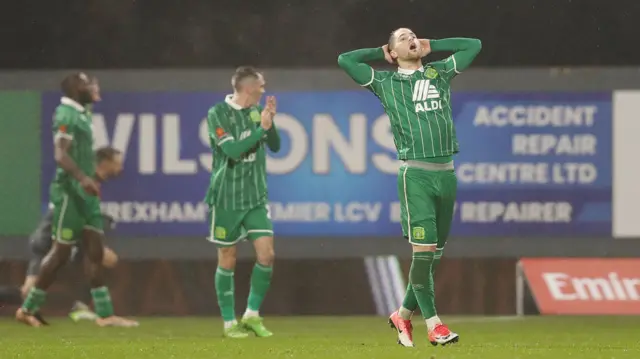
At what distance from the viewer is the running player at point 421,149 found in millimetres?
8492

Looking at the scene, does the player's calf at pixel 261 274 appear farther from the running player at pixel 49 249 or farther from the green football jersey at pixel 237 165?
the running player at pixel 49 249

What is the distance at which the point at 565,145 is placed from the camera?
43.0ft

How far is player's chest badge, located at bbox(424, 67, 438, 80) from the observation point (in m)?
8.67

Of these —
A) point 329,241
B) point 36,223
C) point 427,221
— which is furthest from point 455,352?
point 36,223

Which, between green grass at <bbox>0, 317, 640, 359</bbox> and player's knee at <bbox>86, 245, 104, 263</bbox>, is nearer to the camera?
green grass at <bbox>0, 317, 640, 359</bbox>

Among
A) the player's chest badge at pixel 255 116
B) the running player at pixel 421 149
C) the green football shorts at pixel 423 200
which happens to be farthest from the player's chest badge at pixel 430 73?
the player's chest badge at pixel 255 116

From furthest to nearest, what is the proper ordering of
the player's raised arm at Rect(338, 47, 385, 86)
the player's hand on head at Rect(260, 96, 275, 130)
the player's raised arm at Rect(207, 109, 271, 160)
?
the player's raised arm at Rect(207, 109, 271, 160), the player's hand on head at Rect(260, 96, 275, 130), the player's raised arm at Rect(338, 47, 385, 86)

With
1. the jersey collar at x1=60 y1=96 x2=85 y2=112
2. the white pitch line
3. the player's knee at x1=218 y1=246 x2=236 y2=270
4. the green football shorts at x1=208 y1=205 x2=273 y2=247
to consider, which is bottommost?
the white pitch line

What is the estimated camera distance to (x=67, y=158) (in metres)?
11.4

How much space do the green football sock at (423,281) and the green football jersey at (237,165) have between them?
7.00 feet

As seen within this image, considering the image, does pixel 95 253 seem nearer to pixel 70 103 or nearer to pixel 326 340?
pixel 70 103

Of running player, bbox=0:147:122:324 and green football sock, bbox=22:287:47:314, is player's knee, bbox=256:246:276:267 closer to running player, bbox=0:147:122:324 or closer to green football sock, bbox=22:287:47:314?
running player, bbox=0:147:122:324

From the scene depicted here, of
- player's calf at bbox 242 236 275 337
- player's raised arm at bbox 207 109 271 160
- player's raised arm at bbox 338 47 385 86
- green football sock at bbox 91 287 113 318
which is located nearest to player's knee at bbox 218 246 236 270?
player's calf at bbox 242 236 275 337

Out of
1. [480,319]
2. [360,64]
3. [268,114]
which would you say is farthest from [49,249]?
[360,64]
